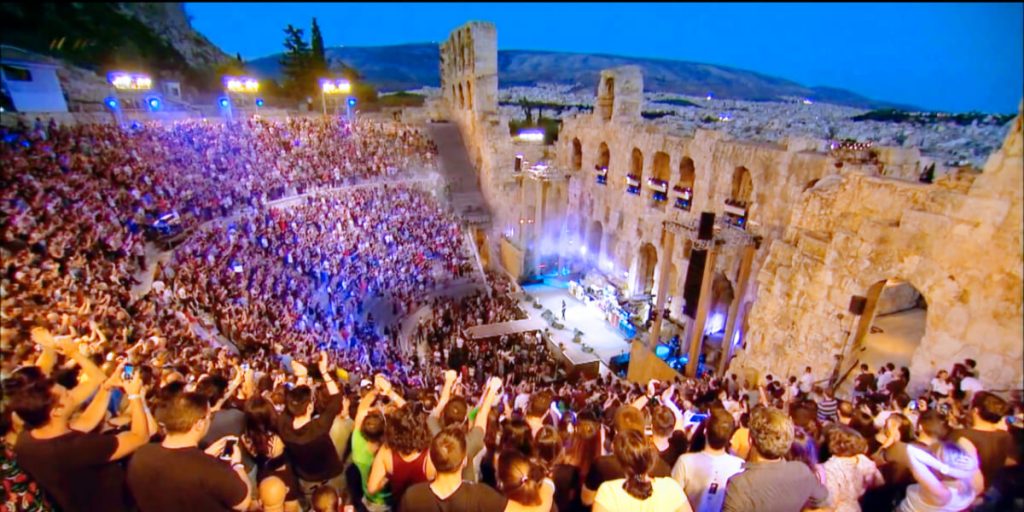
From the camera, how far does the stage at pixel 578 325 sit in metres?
17.6

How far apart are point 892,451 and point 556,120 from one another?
135 feet

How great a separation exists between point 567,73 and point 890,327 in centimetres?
6271

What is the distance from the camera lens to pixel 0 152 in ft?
42.6

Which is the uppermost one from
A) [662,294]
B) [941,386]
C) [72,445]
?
[72,445]

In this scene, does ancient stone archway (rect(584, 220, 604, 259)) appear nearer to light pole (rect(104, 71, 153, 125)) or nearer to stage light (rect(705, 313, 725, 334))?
stage light (rect(705, 313, 725, 334))

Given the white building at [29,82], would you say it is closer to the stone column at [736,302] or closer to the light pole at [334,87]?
the light pole at [334,87]

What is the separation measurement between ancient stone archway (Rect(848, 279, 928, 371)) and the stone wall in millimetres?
588

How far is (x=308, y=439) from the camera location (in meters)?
3.62

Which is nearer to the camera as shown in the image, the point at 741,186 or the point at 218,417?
the point at 218,417

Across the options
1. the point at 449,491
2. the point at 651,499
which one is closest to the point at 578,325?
the point at 651,499

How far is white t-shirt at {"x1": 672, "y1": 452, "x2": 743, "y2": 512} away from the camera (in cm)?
330

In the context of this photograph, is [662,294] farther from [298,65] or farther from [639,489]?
[298,65]

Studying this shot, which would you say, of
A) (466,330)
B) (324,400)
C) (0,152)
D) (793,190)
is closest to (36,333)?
(324,400)

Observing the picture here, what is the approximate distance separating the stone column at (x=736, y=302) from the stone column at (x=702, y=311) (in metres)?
0.91
